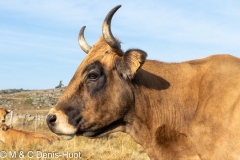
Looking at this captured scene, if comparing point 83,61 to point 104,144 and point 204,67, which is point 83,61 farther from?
point 104,144

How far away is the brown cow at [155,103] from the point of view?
261 inches

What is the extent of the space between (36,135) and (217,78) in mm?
11125

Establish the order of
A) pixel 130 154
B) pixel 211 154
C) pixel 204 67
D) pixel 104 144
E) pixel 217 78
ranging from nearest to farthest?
pixel 211 154 < pixel 217 78 < pixel 204 67 < pixel 130 154 < pixel 104 144

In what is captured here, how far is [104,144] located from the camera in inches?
598

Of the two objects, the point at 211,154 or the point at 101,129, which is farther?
the point at 101,129

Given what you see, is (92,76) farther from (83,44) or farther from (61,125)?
(83,44)

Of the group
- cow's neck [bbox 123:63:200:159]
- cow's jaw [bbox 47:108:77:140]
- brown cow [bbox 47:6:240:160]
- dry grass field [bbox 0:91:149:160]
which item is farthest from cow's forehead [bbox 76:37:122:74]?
dry grass field [bbox 0:91:149:160]

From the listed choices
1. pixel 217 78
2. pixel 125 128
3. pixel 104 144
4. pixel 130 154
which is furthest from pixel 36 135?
pixel 217 78

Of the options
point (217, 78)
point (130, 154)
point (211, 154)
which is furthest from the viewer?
point (130, 154)

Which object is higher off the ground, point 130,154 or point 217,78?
point 217,78

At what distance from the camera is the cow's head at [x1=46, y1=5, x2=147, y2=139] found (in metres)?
6.97

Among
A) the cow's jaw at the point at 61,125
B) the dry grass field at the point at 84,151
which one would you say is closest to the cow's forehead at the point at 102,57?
the cow's jaw at the point at 61,125

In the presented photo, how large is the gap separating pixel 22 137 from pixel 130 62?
35.2ft

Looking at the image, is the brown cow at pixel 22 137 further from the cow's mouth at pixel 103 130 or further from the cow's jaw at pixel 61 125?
the cow's jaw at pixel 61 125
